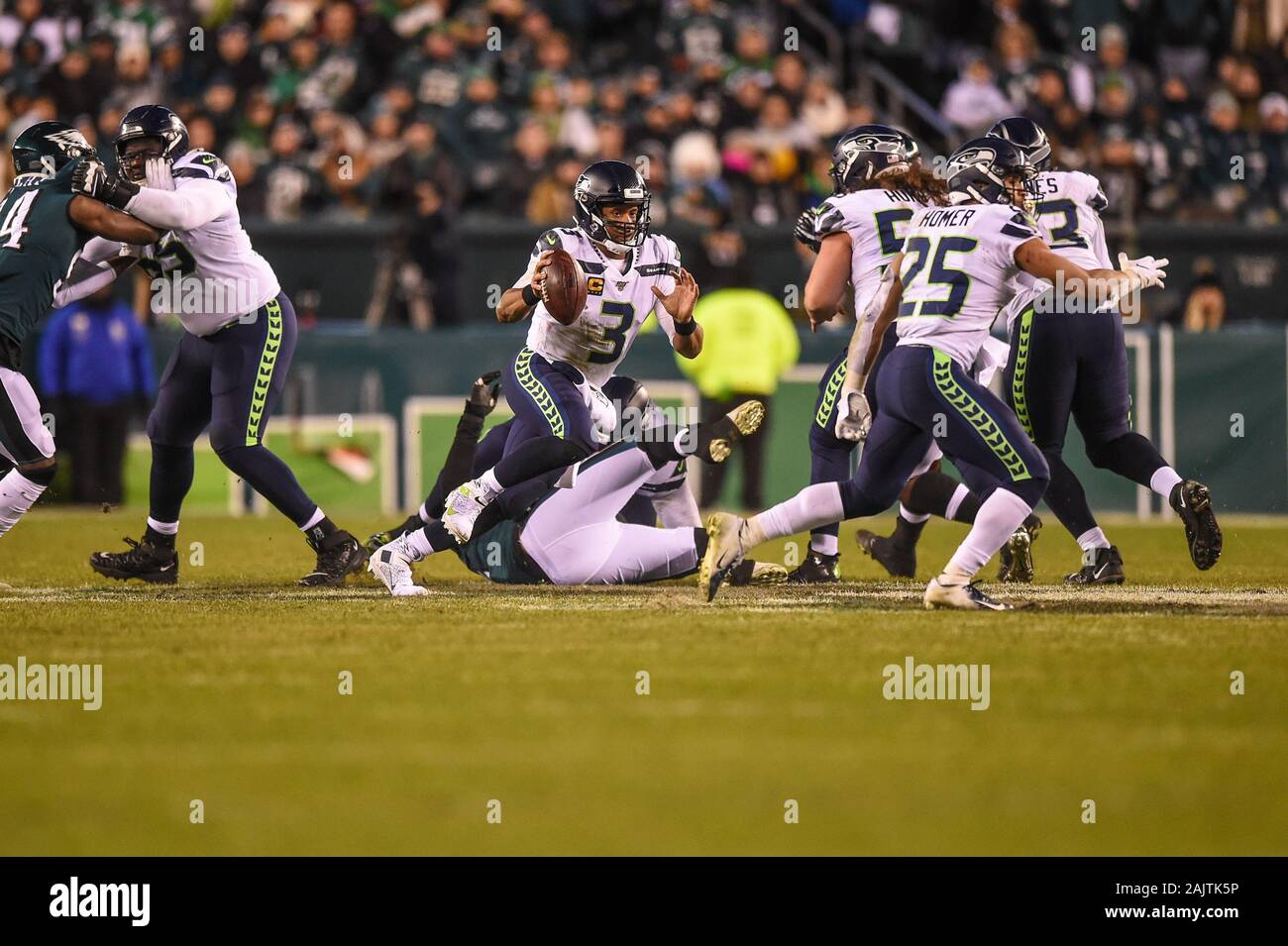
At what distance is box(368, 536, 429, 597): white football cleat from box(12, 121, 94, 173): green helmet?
2384mm

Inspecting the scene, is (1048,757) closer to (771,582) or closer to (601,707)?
(601,707)

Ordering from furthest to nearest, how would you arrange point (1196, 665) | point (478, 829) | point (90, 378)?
point (90, 378)
point (1196, 665)
point (478, 829)

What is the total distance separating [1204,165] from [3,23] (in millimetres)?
11329

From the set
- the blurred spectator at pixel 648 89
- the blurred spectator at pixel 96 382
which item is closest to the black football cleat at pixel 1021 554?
the blurred spectator at pixel 648 89

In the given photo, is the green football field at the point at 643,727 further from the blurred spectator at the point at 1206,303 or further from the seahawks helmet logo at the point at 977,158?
the blurred spectator at the point at 1206,303

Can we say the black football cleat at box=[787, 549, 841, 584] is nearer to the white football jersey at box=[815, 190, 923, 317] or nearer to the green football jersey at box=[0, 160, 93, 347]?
the white football jersey at box=[815, 190, 923, 317]

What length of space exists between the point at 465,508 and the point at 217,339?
1606 mm

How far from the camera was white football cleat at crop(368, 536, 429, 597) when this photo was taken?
28.3 ft

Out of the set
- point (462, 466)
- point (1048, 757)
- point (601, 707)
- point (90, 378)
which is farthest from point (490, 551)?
point (90, 378)

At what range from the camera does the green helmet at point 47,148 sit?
30.0 feet

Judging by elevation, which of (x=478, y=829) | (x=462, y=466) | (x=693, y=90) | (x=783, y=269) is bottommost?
(x=478, y=829)

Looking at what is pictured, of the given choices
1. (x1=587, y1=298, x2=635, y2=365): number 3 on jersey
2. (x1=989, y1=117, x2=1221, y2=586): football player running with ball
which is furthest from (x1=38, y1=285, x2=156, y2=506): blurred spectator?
(x1=989, y1=117, x2=1221, y2=586): football player running with ball

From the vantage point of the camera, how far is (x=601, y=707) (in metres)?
5.85

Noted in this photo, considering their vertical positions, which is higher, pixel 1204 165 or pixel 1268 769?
pixel 1204 165
